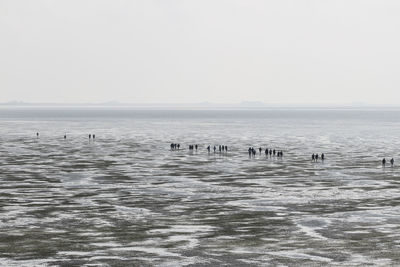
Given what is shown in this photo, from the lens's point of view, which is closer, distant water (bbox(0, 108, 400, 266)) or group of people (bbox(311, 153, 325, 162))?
distant water (bbox(0, 108, 400, 266))

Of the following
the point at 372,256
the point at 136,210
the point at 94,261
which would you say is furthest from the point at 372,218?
the point at 94,261

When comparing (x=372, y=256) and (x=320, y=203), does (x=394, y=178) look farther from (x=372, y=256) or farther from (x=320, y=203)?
(x=372, y=256)

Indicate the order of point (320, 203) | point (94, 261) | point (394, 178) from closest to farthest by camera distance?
point (94, 261), point (320, 203), point (394, 178)

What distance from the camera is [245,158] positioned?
91250mm

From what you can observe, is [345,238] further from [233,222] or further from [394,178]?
[394,178]

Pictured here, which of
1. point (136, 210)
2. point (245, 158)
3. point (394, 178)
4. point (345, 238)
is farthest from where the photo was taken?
point (245, 158)

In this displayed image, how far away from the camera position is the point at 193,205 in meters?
49.8

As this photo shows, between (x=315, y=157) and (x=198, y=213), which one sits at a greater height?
(x=198, y=213)

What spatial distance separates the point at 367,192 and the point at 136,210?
769 inches

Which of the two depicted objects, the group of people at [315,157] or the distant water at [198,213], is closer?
the distant water at [198,213]

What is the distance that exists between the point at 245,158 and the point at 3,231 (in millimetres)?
54147

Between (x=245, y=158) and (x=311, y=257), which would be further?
(x=245, y=158)

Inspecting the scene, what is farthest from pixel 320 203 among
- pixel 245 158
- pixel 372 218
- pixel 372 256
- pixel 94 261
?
pixel 245 158

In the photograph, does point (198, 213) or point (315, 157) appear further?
point (315, 157)
